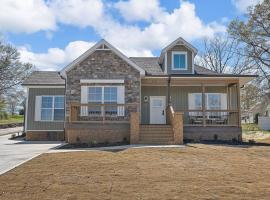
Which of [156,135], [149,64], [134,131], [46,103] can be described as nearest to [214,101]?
[149,64]

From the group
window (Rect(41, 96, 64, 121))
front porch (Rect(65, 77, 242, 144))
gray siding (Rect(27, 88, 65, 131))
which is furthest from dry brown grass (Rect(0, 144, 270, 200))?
window (Rect(41, 96, 64, 121))

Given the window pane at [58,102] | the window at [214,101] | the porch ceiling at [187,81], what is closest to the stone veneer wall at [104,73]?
the porch ceiling at [187,81]

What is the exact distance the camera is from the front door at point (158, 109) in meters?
20.1

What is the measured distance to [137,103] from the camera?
57.1ft

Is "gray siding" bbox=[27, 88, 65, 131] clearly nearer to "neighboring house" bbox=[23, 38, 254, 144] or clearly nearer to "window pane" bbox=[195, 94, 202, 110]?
"neighboring house" bbox=[23, 38, 254, 144]

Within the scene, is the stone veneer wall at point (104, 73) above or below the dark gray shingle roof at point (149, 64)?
below

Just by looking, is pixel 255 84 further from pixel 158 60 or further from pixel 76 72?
pixel 76 72

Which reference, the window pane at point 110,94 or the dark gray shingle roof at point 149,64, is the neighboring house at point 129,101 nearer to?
the window pane at point 110,94

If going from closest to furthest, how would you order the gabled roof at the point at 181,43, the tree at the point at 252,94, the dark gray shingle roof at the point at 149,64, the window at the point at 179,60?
the gabled roof at the point at 181,43 < the window at the point at 179,60 < the dark gray shingle roof at the point at 149,64 < the tree at the point at 252,94

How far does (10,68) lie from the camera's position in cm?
3997

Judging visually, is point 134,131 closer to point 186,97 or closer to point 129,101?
point 129,101

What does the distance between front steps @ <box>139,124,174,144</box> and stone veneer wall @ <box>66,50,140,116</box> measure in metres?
1.93

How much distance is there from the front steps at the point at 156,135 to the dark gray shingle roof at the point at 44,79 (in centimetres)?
760

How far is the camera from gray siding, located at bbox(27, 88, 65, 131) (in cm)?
2045
